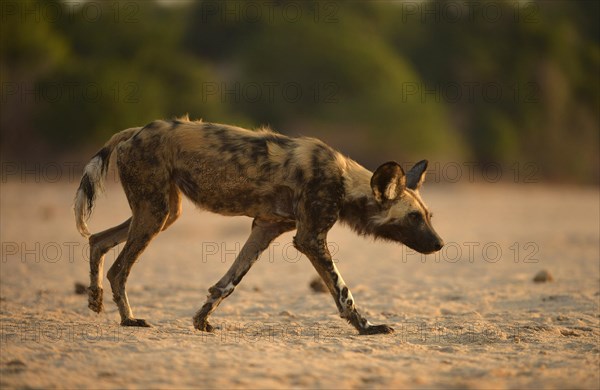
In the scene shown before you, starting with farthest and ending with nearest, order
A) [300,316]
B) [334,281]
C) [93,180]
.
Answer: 1. [300,316]
2. [93,180]
3. [334,281]

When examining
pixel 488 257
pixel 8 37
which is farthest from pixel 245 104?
pixel 488 257

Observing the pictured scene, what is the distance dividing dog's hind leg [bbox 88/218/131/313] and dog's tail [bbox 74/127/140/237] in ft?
0.69

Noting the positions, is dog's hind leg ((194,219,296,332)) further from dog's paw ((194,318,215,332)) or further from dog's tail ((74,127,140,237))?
dog's tail ((74,127,140,237))

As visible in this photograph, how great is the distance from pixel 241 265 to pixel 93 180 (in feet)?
4.73

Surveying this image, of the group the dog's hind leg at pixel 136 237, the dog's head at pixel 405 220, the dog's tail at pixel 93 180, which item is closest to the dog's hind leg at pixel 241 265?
the dog's hind leg at pixel 136 237

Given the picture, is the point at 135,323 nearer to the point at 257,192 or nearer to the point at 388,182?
the point at 257,192

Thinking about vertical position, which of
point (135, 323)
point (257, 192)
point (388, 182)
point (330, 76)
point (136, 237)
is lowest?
point (135, 323)

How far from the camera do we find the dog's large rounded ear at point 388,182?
21.6ft

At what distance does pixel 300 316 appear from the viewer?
7.61 m

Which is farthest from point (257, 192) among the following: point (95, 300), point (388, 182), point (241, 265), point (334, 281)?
point (95, 300)

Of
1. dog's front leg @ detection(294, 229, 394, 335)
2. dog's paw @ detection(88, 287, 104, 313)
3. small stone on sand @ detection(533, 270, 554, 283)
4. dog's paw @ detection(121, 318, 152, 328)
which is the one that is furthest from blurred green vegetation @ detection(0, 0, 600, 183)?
dog's front leg @ detection(294, 229, 394, 335)

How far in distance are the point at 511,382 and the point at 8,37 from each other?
76.2ft

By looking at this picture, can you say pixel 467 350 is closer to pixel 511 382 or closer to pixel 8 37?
pixel 511 382

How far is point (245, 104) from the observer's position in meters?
36.1
